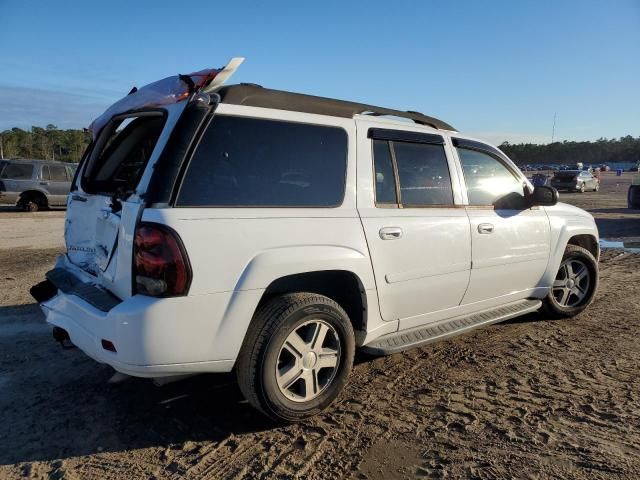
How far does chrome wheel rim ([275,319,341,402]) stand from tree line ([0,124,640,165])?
82603 mm

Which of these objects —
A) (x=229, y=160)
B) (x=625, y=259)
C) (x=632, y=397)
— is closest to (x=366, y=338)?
(x=229, y=160)

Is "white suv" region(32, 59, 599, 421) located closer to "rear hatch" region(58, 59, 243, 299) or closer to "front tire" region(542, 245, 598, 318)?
"rear hatch" region(58, 59, 243, 299)

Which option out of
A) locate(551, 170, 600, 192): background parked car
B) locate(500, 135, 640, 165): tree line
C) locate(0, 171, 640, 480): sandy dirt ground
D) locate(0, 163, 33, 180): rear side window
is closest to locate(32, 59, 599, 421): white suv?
locate(0, 171, 640, 480): sandy dirt ground

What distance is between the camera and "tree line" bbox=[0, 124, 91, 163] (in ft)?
254

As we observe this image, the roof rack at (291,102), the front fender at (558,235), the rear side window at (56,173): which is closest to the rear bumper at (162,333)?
the roof rack at (291,102)

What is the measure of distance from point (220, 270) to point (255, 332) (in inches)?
17.3

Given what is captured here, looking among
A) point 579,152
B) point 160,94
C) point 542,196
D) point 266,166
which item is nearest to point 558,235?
point 542,196

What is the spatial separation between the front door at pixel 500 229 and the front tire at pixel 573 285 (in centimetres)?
53

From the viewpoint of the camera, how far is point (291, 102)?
129 inches

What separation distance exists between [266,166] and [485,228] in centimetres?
204

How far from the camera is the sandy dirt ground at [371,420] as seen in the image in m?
2.76

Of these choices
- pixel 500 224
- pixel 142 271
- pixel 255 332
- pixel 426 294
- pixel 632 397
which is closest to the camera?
pixel 142 271

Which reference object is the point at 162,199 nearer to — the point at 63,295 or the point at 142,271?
the point at 142,271

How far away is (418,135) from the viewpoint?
3.99m
